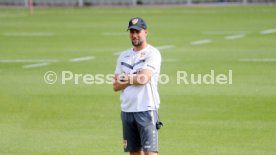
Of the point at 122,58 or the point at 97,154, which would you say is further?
the point at 97,154

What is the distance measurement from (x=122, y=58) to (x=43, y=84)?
336 inches

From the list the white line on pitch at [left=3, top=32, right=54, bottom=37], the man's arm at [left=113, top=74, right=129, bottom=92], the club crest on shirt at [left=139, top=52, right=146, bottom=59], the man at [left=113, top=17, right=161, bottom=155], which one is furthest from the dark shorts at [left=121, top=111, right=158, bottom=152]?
the white line on pitch at [left=3, top=32, right=54, bottom=37]

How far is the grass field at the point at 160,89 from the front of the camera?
46.2ft

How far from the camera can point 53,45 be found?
985 inches

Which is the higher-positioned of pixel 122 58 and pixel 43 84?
pixel 122 58

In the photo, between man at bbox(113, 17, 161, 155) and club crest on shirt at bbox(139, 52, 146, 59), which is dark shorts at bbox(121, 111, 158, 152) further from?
club crest on shirt at bbox(139, 52, 146, 59)

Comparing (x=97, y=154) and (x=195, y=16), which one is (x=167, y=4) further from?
(x=97, y=154)

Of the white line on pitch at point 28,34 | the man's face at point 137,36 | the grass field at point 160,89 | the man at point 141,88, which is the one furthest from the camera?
the white line on pitch at point 28,34

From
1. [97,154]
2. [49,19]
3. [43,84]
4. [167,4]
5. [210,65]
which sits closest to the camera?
[97,154]

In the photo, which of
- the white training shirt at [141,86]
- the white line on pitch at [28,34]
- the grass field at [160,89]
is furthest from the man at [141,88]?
the white line on pitch at [28,34]

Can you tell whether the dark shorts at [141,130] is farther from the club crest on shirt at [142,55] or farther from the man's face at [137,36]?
the man's face at [137,36]

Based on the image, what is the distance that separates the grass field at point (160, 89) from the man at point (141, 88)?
8.33 ft

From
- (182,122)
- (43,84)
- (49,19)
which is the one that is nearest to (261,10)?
(49,19)

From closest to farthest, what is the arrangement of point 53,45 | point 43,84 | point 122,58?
point 122,58
point 43,84
point 53,45
